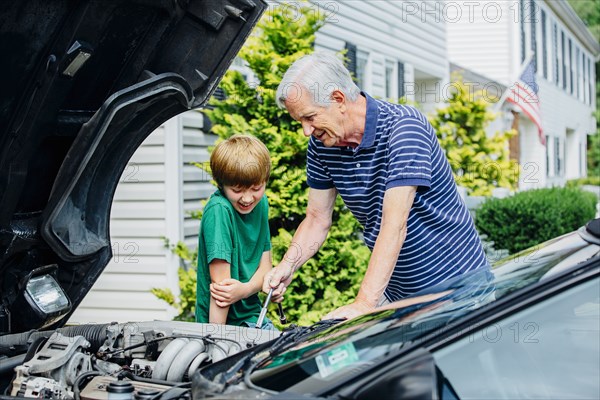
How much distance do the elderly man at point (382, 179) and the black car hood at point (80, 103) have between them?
435mm

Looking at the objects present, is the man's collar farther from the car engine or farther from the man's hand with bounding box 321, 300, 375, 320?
the car engine

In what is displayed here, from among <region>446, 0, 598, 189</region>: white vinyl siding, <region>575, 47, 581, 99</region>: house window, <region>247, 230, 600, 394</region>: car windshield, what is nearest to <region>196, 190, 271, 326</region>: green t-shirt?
<region>247, 230, 600, 394</region>: car windshield

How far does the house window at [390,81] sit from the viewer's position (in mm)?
15320

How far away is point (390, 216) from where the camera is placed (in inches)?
133

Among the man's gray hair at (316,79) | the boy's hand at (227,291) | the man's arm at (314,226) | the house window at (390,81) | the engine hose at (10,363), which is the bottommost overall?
the engine hose at (10,363)

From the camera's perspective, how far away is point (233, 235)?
13.0 ft

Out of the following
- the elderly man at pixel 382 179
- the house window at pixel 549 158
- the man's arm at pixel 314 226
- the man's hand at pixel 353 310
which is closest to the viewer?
the man's hand at pixel 353 310

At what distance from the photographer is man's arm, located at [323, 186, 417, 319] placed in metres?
3.19

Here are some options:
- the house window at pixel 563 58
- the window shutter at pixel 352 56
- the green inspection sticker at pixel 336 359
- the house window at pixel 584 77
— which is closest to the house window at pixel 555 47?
the house window at pixel 563 58

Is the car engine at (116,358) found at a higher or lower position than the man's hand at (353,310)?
lower

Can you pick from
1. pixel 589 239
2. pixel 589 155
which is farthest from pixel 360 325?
pixel 589 155

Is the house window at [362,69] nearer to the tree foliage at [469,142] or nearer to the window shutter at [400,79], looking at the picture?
the window shutter at [400,79]

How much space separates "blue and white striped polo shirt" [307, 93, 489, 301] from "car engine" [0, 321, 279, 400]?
2.55 feet

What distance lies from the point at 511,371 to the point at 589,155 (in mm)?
48015
